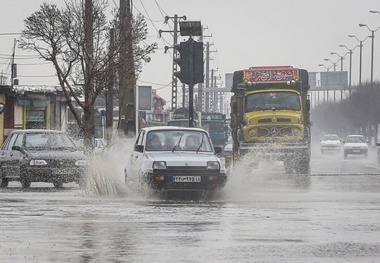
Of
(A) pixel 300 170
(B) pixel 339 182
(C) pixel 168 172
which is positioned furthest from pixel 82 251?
(A) pixel 300 170

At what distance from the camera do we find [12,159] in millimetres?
30203

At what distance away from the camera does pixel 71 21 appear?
42.1m

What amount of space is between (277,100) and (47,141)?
12005 mm

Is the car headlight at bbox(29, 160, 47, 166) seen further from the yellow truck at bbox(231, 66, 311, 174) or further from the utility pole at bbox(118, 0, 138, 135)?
the yellow truck at bbox(231, 66, 311, 174)

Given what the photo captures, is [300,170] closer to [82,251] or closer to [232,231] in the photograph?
[232,231]

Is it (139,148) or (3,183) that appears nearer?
(139,148)

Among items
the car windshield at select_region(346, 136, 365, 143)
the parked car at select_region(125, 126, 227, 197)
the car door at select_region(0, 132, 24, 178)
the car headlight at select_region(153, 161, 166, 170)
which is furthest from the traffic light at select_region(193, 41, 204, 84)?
the car windshield at select_region(346, 136, 365, 143)

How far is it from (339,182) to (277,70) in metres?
8.08

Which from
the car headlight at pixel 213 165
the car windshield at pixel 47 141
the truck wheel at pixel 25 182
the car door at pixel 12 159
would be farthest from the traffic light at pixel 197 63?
the car door at pixel 12 159

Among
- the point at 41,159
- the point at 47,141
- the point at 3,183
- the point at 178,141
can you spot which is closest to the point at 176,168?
the point at 178,141

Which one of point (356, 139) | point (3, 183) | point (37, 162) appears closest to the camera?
point (37, 162)

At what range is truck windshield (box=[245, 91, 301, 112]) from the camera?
40750 millimetres

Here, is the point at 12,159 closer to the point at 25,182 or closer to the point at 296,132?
the point at 25,182

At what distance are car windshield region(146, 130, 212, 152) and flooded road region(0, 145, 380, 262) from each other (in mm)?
1124
